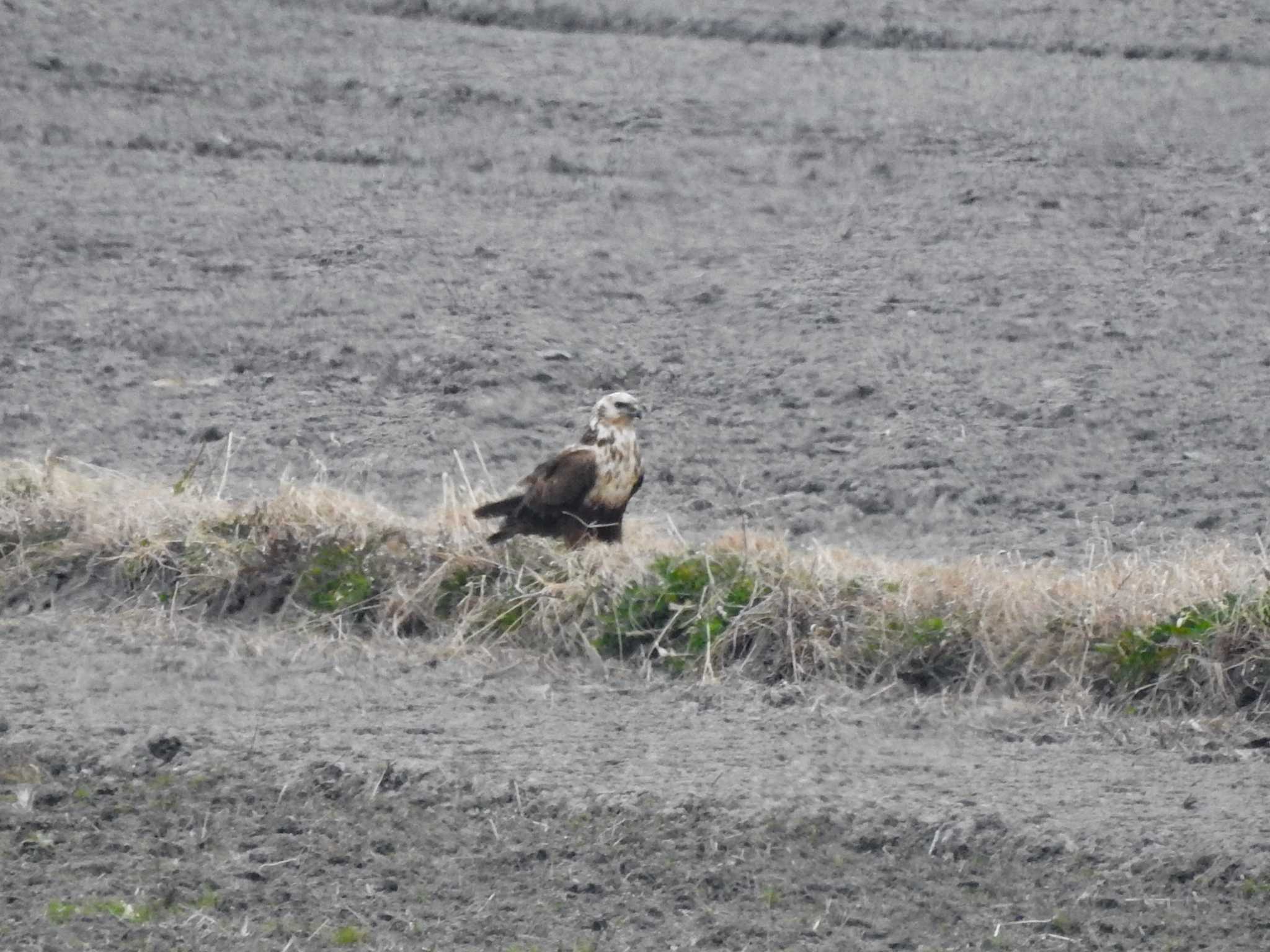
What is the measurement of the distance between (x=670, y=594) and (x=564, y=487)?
68 centimetres

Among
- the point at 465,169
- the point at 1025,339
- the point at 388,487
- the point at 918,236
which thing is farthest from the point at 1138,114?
the point at 388,487

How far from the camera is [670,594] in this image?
714cm

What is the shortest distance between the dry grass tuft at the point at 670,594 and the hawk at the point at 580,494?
3.5 inches

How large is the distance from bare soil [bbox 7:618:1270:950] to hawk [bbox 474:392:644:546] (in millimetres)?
1053

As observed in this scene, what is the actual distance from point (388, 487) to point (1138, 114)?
8.32 m

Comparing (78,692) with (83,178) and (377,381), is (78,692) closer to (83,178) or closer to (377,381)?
(377,381)

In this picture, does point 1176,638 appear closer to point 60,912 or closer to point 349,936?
point 349,936

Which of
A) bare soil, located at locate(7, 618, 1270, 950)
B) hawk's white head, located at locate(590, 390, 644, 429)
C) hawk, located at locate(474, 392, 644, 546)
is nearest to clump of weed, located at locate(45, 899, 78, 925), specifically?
bare soil, located at locate(7, 618, 1270, 950)

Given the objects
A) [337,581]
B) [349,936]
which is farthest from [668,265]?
[349,936]

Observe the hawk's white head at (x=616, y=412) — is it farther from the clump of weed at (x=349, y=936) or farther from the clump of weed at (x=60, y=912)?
the clump of weed at (x=60, y=912)

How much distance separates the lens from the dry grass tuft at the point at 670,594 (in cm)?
666

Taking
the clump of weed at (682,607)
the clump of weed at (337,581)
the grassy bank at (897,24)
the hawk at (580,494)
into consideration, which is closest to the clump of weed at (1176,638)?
the clump of weed at (682,607)

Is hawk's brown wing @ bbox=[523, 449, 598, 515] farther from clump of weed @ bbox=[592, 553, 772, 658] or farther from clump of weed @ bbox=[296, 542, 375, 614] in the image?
clump of weed @ bbox=[296, 542, 375, 614]

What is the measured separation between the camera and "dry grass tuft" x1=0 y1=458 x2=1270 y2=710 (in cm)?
666
